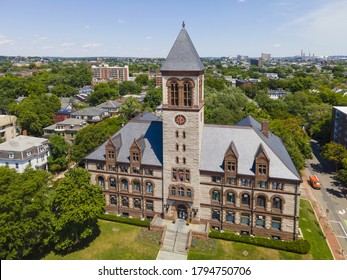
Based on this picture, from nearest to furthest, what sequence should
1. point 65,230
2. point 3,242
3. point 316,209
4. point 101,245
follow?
point 3,242, point 65,230, point 101,245, point 316,209

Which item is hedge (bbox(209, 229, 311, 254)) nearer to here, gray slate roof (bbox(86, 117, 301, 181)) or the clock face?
gray slate roof (bbox(86, 117, 301, 181))

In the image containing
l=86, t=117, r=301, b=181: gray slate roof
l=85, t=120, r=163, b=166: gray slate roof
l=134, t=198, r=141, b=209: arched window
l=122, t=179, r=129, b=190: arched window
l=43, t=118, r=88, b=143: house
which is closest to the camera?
l=86, t=117, r=301, b=181: gray slate roof

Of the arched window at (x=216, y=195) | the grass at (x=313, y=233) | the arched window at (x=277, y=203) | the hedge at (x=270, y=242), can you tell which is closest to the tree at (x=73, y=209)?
the arched window at (x=216, y=195)

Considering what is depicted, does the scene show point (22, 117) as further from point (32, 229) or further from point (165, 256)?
point (165, 256)

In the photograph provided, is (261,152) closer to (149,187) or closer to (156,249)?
(149,187)

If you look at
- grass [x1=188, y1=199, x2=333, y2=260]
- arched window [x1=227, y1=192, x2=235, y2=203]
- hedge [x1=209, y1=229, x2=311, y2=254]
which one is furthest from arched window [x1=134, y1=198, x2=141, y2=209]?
arched window [x1=227, y1=192, x2=235, y2=203]

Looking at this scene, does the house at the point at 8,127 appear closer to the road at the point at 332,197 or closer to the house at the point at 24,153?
the house at the point at 24,153

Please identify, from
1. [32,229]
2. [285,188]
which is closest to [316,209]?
[285,188]
